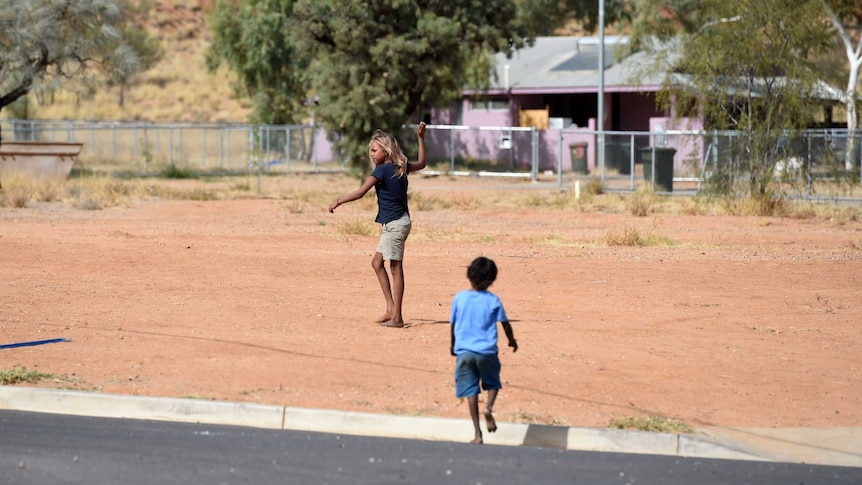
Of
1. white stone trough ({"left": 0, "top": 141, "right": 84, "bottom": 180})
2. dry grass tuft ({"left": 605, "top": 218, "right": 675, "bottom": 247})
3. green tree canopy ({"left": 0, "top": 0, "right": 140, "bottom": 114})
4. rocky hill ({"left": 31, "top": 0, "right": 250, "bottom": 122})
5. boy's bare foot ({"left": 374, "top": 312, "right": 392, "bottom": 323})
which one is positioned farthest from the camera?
rocky hill ({"left": 31, "top": 0, "right": 250, "bottom": 122})

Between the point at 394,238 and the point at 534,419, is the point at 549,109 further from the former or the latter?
the point at 534,419

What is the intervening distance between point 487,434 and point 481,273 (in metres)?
1.11

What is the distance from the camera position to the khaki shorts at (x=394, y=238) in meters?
11.5

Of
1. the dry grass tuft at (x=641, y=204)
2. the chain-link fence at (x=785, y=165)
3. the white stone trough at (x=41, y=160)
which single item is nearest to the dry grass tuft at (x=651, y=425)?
the dry grass tuft at (x=641, y=204)

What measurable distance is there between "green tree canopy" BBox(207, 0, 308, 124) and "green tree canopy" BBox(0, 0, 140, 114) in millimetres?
9505

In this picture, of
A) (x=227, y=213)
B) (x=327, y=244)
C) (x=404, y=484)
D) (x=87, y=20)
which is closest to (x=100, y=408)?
(x=404, y=484)

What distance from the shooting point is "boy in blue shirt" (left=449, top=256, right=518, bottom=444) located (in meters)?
7.84

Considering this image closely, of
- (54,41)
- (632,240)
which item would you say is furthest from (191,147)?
(632,240)

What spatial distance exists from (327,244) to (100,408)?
11.6 metres

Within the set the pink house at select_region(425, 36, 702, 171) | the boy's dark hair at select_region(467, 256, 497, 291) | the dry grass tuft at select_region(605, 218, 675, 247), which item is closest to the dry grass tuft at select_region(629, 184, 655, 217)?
the dry grass tuft at select_region(605, 218, 675, 247)

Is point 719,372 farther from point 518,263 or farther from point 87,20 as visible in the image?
point 87,20

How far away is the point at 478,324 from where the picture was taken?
25.8ft

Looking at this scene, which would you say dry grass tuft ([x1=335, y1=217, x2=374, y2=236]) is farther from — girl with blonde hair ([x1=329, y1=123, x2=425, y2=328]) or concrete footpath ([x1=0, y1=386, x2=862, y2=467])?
concrete footpath ([x1=0, y1=386, x2=862, y2=467])

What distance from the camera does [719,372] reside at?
33.7 feet
